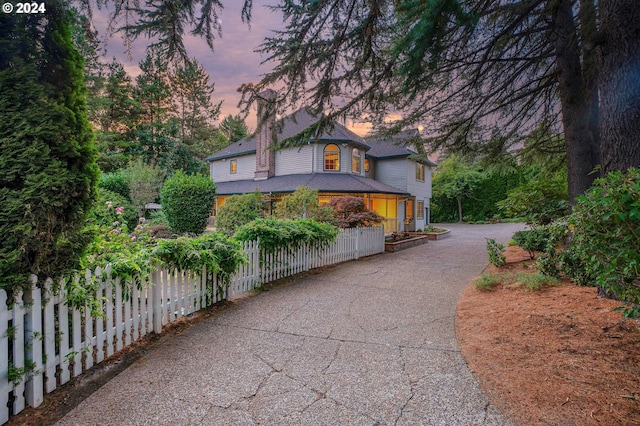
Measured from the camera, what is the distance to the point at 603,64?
13.8 feet

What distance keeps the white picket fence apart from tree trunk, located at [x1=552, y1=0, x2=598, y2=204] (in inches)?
296

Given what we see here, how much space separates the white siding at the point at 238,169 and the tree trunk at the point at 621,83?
19097 millimetres

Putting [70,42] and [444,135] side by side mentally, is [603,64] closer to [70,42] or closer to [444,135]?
[444,135]

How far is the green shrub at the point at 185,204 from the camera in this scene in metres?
14.6

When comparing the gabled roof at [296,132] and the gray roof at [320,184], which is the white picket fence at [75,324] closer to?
the gray roof at [320,184]

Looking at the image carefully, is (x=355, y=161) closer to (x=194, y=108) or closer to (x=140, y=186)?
(x=140, y=186)

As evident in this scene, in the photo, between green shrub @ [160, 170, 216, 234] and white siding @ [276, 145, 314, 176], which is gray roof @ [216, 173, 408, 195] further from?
green shrub @ [160, 170, 216, 234]

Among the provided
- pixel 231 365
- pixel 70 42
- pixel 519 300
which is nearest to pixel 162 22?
pixel 70 42

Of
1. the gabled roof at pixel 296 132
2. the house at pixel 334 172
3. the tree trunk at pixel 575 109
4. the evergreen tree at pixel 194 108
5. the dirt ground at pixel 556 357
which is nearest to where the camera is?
the dirt ground at pixel 556 357

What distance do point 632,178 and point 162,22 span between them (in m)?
5.32

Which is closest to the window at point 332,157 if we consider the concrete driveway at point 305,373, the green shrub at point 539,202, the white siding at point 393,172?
the white siding at point 393,172

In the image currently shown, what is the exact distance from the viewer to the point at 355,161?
1938 cm

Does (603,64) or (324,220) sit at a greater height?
(603,64)

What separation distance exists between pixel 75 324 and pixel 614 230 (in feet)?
16.4
